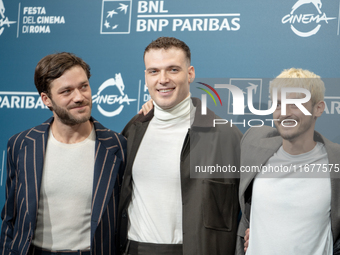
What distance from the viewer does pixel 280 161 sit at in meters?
1.74

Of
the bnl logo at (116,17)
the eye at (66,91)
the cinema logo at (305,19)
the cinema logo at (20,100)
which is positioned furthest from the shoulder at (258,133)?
the cinema logo at (20,100)

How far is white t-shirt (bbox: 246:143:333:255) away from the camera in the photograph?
1605mm

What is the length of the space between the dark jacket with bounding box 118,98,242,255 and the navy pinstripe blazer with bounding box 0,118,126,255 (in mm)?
73

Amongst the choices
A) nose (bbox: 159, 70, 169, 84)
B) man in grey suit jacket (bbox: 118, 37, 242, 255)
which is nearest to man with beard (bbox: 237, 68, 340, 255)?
man in grey suit jacket (bbox: 118, 37, 242, 255)

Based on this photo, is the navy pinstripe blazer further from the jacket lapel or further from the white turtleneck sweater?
the white turtleneck sweater

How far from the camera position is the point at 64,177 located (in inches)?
76.1

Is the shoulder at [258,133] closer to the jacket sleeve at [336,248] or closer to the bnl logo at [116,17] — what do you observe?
the jacket sleeve at [336,248]

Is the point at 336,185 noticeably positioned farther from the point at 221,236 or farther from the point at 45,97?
the point at 45,97

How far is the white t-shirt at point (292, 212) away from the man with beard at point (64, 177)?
0.80 metres

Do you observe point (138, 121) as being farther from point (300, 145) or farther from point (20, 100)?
point (20, 100)

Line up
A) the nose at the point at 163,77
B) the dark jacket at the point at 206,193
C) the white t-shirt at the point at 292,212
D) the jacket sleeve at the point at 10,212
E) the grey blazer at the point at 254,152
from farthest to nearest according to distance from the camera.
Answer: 1. the jacket sleeve at the point at 10,212
2. the nose at the point at 163,77
3. the dark jacket at the point at 206,193
4. the grey blazer at the point at 254,152
5. the white t-shirt at the point at 292,212

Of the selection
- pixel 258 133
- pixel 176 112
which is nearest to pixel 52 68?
pixel 176 112

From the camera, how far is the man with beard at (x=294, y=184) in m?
1.61

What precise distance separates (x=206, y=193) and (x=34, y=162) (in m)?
0.96
